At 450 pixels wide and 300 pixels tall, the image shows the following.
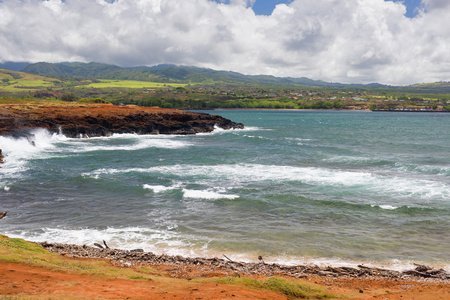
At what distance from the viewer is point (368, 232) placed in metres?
18.0

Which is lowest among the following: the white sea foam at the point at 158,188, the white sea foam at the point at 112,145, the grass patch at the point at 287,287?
the white sea foam at the point at 158,188

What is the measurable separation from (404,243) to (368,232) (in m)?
1.81

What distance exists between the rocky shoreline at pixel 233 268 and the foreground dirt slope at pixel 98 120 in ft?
135

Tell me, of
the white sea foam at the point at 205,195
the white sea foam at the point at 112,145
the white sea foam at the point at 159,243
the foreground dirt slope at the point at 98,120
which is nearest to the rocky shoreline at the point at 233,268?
the white sea foam at the point at 159,243

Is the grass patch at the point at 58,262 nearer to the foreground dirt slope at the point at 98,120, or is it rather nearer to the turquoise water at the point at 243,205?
the turquoise water at the point at 243,205

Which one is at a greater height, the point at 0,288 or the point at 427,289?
the point at 0,288

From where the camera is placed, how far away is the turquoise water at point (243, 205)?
643 inches

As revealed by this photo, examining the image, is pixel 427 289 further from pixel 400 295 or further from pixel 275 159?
pixel 275 159

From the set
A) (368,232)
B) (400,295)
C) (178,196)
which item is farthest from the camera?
(178,196)

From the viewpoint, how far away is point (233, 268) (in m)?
13.3

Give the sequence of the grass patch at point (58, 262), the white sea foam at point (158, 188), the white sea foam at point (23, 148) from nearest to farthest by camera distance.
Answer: the grass patch at point (58, 262)
the white sea foam at point (158, 188)
the white sea foam at point (23, 148)

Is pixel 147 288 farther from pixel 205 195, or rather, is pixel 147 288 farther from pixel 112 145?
pixel 112 145

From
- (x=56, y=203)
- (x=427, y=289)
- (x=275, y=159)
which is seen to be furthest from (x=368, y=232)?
(x=275, y=159)

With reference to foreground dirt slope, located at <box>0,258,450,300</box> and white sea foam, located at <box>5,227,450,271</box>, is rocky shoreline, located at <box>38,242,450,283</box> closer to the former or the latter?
Result: white sea foam, located at <box>5,227,450,271</box>
